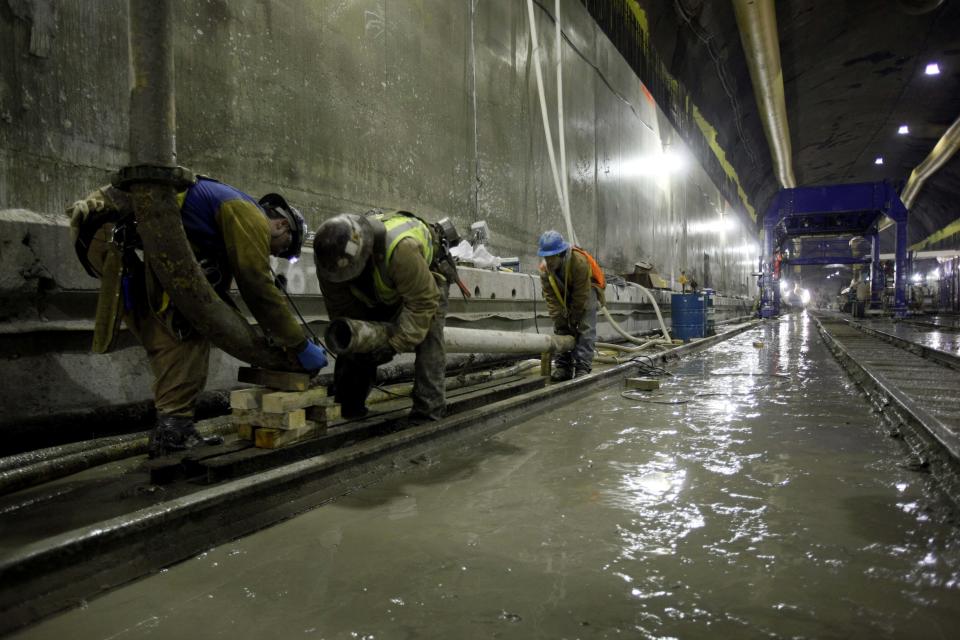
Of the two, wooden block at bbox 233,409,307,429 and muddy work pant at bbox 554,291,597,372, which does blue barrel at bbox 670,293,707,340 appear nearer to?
muddy work pant at bbox 554,291,597,372

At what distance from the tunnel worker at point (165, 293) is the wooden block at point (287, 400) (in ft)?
0.41

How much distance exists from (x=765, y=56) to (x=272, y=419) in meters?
14.0

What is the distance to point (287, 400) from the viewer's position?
85.5 inches

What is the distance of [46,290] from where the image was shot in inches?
94.1

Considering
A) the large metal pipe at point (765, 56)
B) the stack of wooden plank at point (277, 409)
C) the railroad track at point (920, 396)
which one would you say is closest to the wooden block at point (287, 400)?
the stack of wooden plank at point (277, 409)

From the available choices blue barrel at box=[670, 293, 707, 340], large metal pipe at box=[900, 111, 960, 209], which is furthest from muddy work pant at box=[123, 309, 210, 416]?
large metal pipe at box=[900, 111, 960, 209]

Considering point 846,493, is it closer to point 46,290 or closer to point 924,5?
point 46,290

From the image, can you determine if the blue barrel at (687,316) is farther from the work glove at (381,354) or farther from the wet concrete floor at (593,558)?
the work glove at (381,354)

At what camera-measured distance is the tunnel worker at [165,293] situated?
6.75 ft

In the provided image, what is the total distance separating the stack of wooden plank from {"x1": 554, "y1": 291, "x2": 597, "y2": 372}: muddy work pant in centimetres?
304

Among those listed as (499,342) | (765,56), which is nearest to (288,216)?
(499,342)

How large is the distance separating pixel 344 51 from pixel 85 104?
2.02 meters

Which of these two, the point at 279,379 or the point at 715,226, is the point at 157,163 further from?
the point at 715,226

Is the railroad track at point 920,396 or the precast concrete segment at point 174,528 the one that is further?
the railroad track at point 920,396
